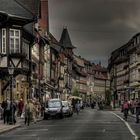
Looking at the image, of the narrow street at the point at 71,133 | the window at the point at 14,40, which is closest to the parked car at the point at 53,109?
the window at the point at 14,40

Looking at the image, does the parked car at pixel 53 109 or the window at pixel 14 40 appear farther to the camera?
the window at pixel 14 40

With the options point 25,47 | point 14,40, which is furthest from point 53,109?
point 25,47

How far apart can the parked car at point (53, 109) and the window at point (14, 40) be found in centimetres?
566

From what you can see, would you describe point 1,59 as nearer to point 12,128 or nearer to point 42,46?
point 12,128

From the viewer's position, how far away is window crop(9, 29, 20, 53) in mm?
54250

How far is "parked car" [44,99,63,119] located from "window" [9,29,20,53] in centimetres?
566

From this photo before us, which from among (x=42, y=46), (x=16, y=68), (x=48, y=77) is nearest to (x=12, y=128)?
(x=16, y=68)

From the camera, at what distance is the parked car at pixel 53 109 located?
53062 millimetres

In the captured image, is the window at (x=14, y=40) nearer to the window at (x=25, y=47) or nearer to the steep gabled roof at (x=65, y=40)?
the window at (x=25, y=47)

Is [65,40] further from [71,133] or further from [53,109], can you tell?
[71,133]

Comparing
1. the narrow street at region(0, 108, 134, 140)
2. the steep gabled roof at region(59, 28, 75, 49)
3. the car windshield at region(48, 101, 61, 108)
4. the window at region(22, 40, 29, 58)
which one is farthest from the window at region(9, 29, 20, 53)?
the steep gabled roof at region(59, 28, 75, 49)

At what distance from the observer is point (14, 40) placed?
179 ft

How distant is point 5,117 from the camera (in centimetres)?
4250

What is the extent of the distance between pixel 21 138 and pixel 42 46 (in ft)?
181
